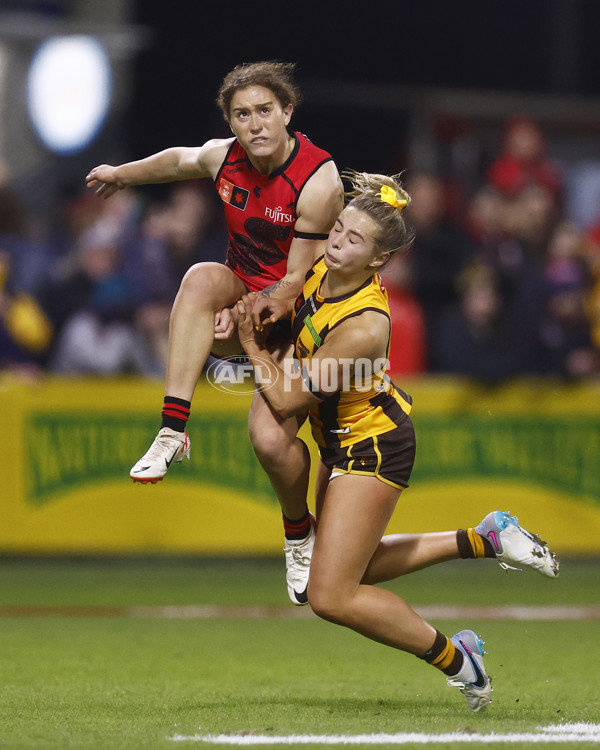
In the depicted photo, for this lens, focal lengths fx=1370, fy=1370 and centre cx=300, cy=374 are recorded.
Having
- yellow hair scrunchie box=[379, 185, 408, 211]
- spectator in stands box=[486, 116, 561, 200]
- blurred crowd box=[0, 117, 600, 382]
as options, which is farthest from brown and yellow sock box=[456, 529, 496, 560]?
spectator in stands box=[486, 116, 561, 200]

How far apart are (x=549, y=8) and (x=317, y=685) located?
A: 10.2 meters

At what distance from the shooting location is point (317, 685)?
6.39 metres

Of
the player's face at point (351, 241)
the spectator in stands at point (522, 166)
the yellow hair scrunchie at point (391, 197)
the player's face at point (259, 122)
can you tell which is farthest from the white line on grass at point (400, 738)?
the spectator in stands at point (522, 166)

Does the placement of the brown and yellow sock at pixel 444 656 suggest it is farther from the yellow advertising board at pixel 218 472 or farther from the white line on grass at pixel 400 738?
the yellow advertising board at pixel 218 472

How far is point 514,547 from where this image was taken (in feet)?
19.0

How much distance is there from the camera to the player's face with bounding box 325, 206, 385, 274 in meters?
5.33

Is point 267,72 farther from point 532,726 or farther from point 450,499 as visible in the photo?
point 450,499

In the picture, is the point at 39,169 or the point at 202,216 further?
the point at 39,169

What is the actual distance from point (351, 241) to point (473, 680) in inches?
74.5

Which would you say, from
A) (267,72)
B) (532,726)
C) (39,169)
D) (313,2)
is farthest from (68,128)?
(532,726)

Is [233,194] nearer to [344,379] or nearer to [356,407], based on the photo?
[344,379]

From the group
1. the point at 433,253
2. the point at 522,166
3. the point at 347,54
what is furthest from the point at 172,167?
the point at 347,54

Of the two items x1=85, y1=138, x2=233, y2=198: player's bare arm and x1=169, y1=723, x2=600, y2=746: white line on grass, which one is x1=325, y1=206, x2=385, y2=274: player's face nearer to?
→ x1=85, y1=138, x2=233, y2=198: player's bare arm

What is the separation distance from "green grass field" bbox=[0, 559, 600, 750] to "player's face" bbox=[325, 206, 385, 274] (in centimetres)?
182
